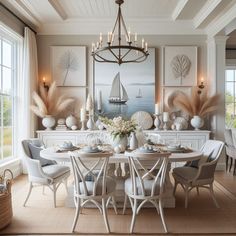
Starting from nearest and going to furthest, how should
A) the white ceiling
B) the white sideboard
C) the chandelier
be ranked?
1. the chandelier
2. the white ceiling
3. the white sideboard

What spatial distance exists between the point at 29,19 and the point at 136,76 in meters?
2.39

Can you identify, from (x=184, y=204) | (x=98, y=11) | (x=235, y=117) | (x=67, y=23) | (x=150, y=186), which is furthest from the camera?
(x=235, y=117)

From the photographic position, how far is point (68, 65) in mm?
5824

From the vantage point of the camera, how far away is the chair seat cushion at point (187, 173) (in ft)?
11.4

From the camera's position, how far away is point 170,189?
367 cm

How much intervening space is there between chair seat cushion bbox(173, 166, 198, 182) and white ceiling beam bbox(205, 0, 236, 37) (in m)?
2.70

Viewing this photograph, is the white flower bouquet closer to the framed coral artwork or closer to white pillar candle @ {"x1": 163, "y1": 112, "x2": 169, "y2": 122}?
white pillar candle @ {"x1": 163, "y1": 112, "x2": 169, "y2": 122}

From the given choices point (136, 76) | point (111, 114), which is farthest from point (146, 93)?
point (111, 114)

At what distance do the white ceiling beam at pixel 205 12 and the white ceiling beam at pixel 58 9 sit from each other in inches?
102

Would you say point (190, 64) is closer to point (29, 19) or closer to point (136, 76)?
point (136, 76)

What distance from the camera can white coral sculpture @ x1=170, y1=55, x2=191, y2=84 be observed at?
581cm

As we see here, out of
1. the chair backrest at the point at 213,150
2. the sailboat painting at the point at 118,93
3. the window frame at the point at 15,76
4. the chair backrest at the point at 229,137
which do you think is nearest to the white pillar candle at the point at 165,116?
the sailboat painting at the point at 118,93

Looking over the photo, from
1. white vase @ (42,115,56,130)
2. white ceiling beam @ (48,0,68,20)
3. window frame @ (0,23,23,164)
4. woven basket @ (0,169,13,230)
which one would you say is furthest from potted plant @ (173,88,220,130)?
woven basket @ (0,169,13,230)

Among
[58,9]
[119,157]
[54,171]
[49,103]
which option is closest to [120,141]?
[119,157]
